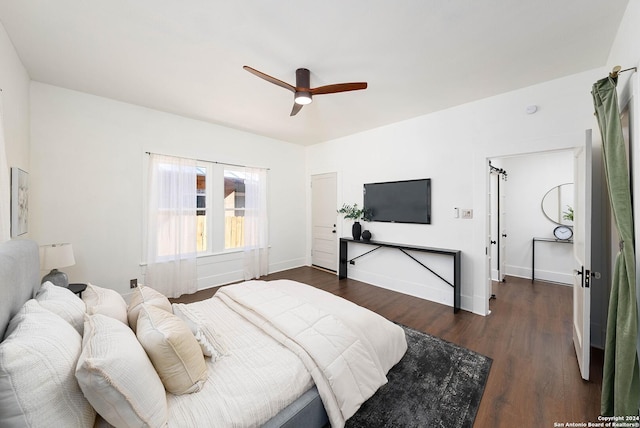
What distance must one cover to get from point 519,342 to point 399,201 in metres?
2.27

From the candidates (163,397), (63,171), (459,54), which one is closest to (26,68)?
(63,171)

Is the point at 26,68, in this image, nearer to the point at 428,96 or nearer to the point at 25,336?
the point at 25,336

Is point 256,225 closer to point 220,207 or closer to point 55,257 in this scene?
point 220,207

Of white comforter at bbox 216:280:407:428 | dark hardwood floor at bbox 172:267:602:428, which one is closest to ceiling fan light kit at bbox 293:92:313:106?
white comforter at bbox 216:280:407:428

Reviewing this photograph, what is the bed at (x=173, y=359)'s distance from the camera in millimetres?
858

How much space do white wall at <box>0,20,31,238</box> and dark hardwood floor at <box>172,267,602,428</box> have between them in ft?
7.93

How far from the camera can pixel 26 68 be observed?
2.54 meters

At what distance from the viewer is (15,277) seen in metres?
1.25

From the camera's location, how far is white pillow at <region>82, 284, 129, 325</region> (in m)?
1.40

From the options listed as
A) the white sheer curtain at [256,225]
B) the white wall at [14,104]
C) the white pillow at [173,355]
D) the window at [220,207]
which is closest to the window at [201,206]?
the window at [220,207]

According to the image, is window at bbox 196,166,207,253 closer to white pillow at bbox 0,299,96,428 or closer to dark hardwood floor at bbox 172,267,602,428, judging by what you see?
dark hardwood floor at bbox 172,267,602,428

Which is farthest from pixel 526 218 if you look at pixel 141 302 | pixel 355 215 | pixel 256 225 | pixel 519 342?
pixel 141 302

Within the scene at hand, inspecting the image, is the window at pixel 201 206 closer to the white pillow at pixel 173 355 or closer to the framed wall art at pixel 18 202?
A: the framed wall art at pixel 18 202

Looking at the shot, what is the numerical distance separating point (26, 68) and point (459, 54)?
4.29 metres
